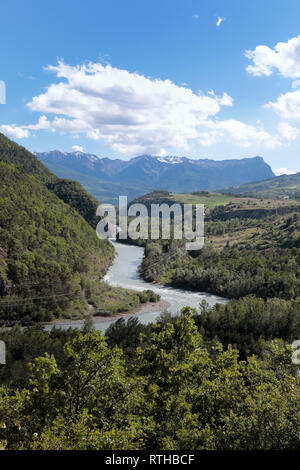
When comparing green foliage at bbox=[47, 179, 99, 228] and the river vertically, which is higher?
green foliage at bbox=[47, 179, 99, 228]

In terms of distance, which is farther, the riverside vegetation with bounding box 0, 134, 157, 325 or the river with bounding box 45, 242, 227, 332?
the river with bounding box 45, 242, 227, 332

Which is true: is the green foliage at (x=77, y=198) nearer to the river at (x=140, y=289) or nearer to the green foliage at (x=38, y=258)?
the river at (x=140, y=289)

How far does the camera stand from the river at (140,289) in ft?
236

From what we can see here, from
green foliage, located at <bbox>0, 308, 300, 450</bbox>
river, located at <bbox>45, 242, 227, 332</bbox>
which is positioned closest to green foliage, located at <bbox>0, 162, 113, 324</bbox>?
A: river, located at <bbox>45, 242, 227, 332</bbox>

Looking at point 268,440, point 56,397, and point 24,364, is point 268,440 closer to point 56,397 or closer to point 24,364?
point 56,397

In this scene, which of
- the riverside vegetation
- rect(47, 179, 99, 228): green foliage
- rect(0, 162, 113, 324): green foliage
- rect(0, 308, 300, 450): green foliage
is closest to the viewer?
rect(0, 308, 300, 450): green foliage

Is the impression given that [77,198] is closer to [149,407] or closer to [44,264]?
[44,264]

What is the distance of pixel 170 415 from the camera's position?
1645cm

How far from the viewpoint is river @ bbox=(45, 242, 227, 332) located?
236 feet

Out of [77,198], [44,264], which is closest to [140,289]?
[44,264]

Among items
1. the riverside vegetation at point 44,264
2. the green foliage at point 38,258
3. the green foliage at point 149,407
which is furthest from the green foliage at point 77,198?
the green foliage at point 149,407

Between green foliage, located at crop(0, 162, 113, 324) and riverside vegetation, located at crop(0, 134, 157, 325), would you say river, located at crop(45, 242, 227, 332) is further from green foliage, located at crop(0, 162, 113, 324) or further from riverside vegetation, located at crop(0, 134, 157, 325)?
green foliage, located at crop(0, 162, 113, 324)

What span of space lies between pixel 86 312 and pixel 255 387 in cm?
5865
